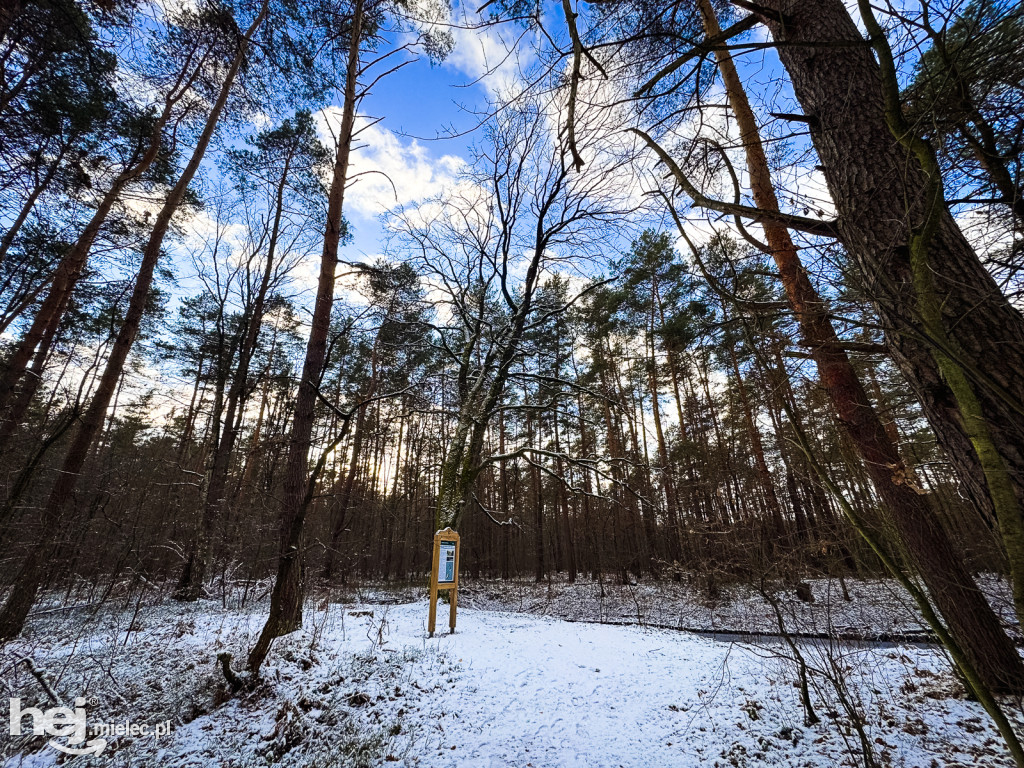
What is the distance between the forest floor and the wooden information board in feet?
1.91

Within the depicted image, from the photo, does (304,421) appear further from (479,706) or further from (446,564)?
(479,706)

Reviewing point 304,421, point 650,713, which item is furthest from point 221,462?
point 650,713

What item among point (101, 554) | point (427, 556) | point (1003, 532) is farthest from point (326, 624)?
point (427, 556)

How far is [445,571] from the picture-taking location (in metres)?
6.93

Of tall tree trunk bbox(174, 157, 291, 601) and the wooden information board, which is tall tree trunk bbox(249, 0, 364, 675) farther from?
tall tree trunk bbox(174, 157, 291, 601)

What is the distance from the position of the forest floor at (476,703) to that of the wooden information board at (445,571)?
0.58m

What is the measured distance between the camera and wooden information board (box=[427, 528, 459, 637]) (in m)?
6.59

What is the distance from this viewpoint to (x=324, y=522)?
776 inches

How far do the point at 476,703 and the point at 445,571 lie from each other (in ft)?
9.89

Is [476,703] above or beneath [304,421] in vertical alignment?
beneath

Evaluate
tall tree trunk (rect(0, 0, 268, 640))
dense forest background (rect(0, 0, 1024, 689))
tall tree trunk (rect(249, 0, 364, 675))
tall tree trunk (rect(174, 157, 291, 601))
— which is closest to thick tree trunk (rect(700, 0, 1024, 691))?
dense forest background (rect(0, 0, 1024, 689))

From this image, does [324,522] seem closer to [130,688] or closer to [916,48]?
[130,688]

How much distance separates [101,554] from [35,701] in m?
5.26

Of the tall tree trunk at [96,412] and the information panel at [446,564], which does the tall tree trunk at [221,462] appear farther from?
the information panel at [446,564]
